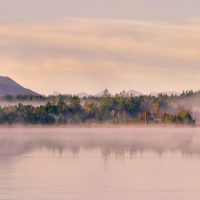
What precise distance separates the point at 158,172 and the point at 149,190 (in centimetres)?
470

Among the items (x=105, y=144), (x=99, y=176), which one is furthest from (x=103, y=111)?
(x=99, y=176)

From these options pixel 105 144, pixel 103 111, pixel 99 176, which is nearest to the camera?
pixel 99 176

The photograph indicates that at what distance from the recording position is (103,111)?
121 metres

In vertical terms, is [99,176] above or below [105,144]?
below

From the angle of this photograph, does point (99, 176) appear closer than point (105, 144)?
Yes

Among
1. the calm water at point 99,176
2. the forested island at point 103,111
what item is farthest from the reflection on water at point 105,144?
the forested island at point 103,111

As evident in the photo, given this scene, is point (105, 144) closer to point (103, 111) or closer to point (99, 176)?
point (99, 176)

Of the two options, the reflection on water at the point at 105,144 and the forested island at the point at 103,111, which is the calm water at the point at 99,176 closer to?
the reflection on water at the point at 105,144

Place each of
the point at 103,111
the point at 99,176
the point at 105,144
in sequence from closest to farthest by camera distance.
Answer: the point at 99,176 → the point at 105,144 → the point at 103,111

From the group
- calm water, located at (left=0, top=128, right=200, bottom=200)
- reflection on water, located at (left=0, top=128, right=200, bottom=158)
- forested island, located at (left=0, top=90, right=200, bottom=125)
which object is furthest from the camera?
forested island, located at (left=0, top=90, right=200, bottom=125)

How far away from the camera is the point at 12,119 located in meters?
116

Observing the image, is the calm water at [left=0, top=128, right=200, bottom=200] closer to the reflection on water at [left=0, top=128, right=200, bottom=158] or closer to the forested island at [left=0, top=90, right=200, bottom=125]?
the reflection on water at [left=0, top=128, right=200, bottom=158]

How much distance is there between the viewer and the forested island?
116688mm

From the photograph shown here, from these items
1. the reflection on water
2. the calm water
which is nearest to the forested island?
the reflection on water
